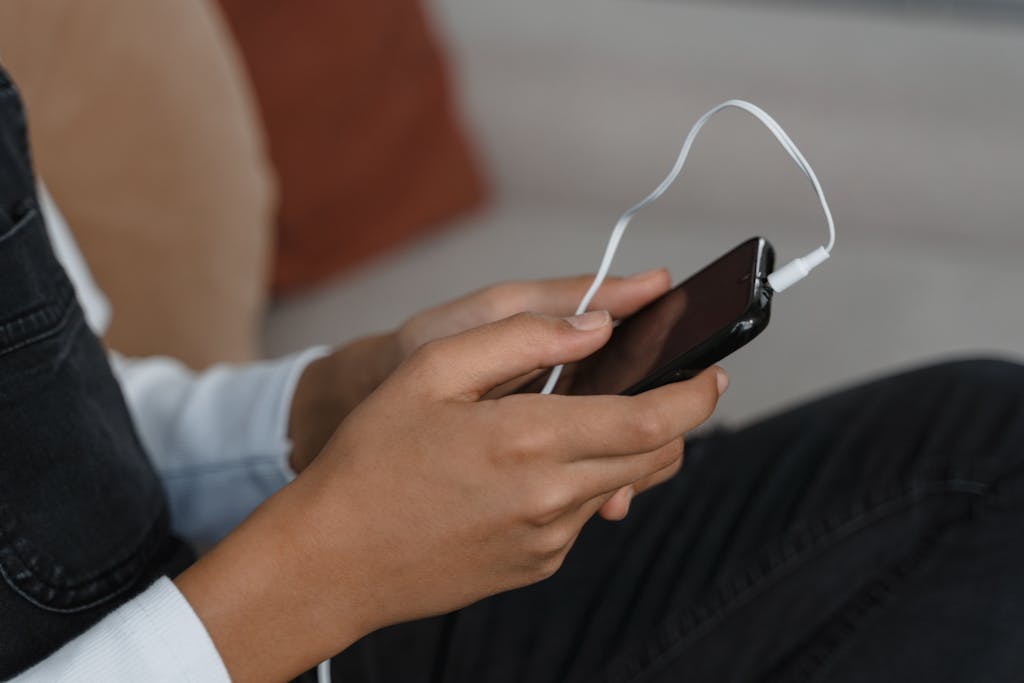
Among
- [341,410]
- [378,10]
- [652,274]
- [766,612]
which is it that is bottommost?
[766,612]

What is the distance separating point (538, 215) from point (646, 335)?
761 millimetres

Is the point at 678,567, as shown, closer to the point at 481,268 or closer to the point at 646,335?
the point at 646,335

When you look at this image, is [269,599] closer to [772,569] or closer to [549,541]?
[549,541]

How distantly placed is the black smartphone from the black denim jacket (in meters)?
0.28

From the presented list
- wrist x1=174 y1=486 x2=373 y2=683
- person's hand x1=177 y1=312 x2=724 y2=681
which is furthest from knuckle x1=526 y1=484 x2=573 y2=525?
wrist x1=174 y1=486 x2=373 y2=683

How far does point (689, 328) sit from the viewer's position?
54 cm

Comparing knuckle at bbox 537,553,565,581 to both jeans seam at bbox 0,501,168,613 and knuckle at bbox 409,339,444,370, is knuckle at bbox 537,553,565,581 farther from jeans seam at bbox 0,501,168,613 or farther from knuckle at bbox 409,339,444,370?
jeans seam at bbox 0,501,168,613

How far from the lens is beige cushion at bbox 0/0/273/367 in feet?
2.85

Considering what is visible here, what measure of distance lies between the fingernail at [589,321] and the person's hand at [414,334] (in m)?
0.08

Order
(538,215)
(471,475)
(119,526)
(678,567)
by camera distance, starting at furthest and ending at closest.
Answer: (538,215) → (678,567) → (119,526) → (471,475)

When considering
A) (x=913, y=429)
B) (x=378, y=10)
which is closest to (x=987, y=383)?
(x=913, y=429)

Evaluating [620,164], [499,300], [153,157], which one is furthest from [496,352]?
[620,164]

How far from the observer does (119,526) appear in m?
0.61

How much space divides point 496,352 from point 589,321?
0.06m
